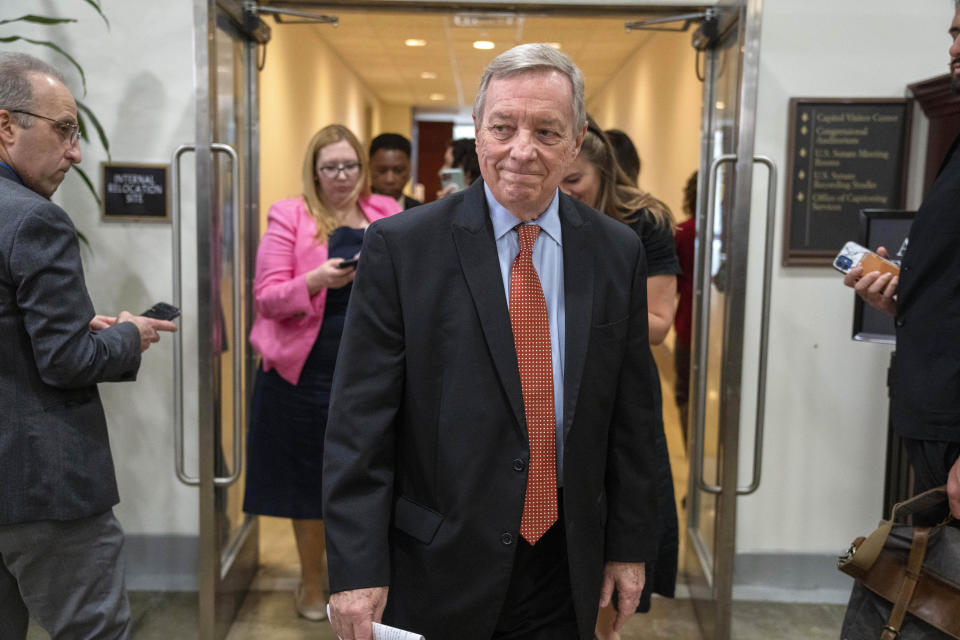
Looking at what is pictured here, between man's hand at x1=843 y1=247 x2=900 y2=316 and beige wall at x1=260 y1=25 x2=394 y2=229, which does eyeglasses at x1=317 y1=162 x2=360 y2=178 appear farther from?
beige wall at x1=260 y1=25 x2=394 y2=229

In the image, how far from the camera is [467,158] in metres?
3.72

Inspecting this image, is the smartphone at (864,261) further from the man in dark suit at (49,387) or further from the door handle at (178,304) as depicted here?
the door handle at (178,304)

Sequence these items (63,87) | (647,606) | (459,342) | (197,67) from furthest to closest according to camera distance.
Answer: (197,67), (647,606), (63,87), (459,342)

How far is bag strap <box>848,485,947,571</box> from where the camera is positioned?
1568 millimetres

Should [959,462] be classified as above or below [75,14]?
below

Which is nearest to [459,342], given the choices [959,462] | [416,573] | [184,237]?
[416,573]

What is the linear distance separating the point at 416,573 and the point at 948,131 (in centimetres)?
237

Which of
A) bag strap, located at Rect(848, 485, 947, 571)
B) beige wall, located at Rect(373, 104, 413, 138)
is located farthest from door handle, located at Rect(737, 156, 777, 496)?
beige wall, located at Rect(373, 104, 413, 138)

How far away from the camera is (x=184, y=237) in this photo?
9.91ft

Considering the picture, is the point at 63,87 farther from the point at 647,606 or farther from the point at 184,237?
the point at 647,606

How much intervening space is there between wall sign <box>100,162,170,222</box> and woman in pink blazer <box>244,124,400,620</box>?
1.49 feet

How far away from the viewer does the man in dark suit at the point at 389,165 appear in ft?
12.1

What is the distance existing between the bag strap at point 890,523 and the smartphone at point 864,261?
0.55 meters

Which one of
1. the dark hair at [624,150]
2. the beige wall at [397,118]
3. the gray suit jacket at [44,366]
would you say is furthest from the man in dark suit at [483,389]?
the beige wall at [397,118]
